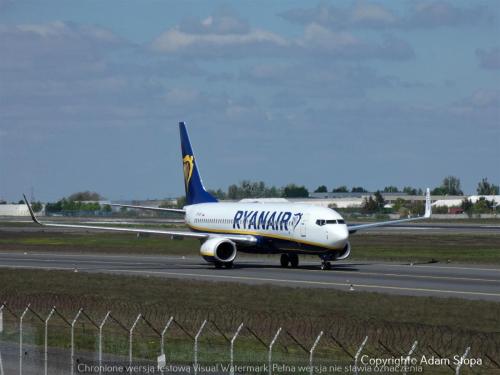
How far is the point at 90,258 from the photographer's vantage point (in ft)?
236

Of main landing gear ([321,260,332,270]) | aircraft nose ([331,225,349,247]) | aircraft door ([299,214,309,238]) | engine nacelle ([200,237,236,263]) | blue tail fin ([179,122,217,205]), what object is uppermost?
blue tail fin ([179,122,217,205])

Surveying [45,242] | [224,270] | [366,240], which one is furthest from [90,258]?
[366,240]

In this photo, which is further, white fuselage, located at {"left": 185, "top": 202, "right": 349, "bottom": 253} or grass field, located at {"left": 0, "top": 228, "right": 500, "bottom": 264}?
grass field, located at {"left": 0, "top": 228, "right": 500, "bottom": 264}

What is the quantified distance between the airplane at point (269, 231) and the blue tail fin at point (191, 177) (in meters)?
2.01

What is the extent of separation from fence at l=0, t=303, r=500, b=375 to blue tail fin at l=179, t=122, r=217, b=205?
3722 centimetres

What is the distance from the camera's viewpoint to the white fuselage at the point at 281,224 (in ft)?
184

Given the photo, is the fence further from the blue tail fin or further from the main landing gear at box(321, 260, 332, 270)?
the blue tail fin

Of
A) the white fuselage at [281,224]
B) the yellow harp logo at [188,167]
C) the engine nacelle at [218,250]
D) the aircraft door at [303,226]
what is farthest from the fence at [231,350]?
the yellow harp logo at [188,167]

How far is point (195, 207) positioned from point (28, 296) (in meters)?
26.1

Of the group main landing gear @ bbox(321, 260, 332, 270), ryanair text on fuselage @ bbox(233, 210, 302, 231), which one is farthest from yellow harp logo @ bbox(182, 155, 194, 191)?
main landing gear @ bbox(321, 260, 332, 270)

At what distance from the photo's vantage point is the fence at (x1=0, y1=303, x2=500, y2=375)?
21828mm

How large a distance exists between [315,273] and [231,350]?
34577mm

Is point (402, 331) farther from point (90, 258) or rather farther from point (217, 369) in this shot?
point (90, 258)

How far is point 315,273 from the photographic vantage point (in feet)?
180
